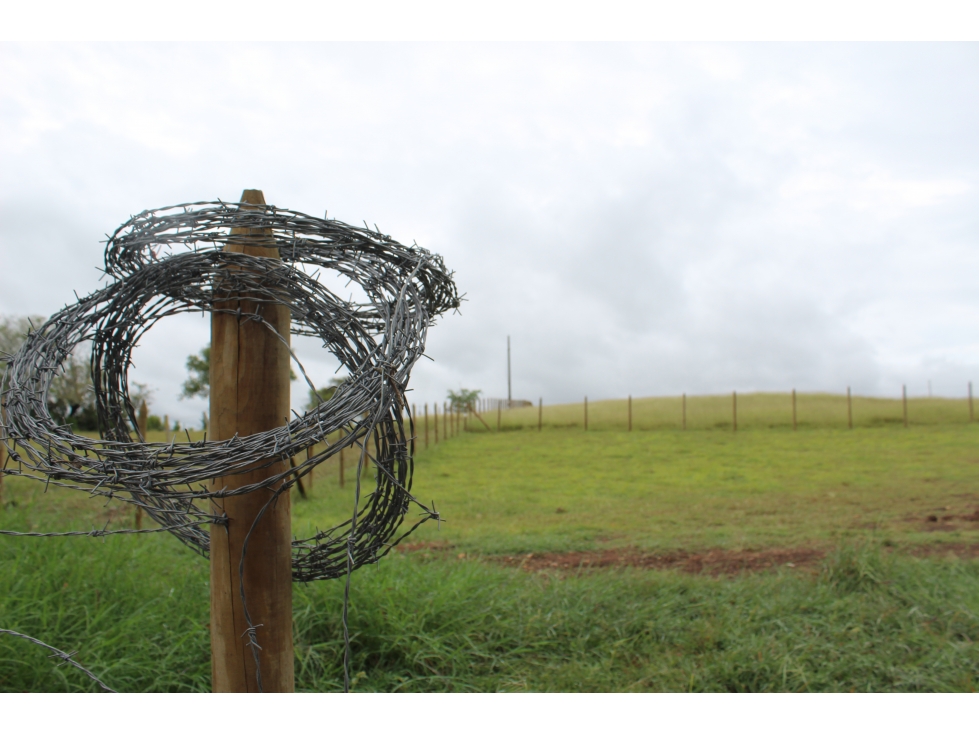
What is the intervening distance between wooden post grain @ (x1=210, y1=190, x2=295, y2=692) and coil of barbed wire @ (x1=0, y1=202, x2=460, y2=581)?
0.05 meters

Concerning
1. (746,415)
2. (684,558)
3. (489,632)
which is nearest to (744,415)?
(746,415)

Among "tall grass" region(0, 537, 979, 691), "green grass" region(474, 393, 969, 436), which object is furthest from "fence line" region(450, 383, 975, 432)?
"tall grass" region(0, 537, 979, 691)

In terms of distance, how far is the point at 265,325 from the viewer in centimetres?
238

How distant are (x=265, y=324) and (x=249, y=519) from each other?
0.72 meters

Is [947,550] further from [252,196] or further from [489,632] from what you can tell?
[252,196]

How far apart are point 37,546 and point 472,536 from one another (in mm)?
4757

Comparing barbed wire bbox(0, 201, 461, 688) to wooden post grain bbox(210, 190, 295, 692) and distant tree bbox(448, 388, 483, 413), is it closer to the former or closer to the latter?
wooden post grain bbox(210, 190, 295, 692)

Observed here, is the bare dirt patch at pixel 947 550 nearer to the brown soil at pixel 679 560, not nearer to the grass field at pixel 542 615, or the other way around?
the grass field at pixel 542 615

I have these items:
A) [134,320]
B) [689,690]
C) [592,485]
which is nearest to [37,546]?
A: [134,320]

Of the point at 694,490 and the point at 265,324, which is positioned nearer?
the point at 265,324

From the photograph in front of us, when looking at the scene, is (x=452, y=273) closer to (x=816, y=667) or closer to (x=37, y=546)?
(x=816, y=667)

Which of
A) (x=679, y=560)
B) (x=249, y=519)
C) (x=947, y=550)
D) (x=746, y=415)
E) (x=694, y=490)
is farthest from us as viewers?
(x=746, y=415)

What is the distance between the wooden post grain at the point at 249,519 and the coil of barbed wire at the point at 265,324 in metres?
0.05

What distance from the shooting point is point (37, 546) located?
14.5ft
